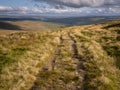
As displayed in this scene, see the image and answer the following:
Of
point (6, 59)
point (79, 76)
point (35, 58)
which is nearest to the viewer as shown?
point (79, 76)

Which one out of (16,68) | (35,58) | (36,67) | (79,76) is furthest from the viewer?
(35,58)

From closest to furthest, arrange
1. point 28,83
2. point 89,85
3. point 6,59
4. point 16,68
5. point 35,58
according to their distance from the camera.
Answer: point 89,85
point 28,83
point 16,68
point 6,59
point 35,58

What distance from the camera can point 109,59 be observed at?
24.4 meters

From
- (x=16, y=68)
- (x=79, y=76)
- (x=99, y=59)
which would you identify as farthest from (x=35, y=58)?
(x=79, y=76)

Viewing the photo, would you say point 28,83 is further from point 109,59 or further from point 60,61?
point 109,59

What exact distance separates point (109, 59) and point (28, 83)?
10.7 meters

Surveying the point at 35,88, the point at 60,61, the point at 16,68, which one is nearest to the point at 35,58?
the point at 60,61

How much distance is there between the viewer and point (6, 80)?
17.3m

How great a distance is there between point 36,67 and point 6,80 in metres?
4.70

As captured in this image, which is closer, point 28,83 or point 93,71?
point 28,83

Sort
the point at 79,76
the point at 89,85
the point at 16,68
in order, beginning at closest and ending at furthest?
the point at 89,85
the point at 79,76
the point at 16,68

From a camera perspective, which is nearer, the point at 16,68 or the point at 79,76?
the point at 79,76

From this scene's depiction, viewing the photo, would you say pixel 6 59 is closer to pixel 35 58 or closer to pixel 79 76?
pixel 35 58

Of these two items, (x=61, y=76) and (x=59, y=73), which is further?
(x=59, y=73)
